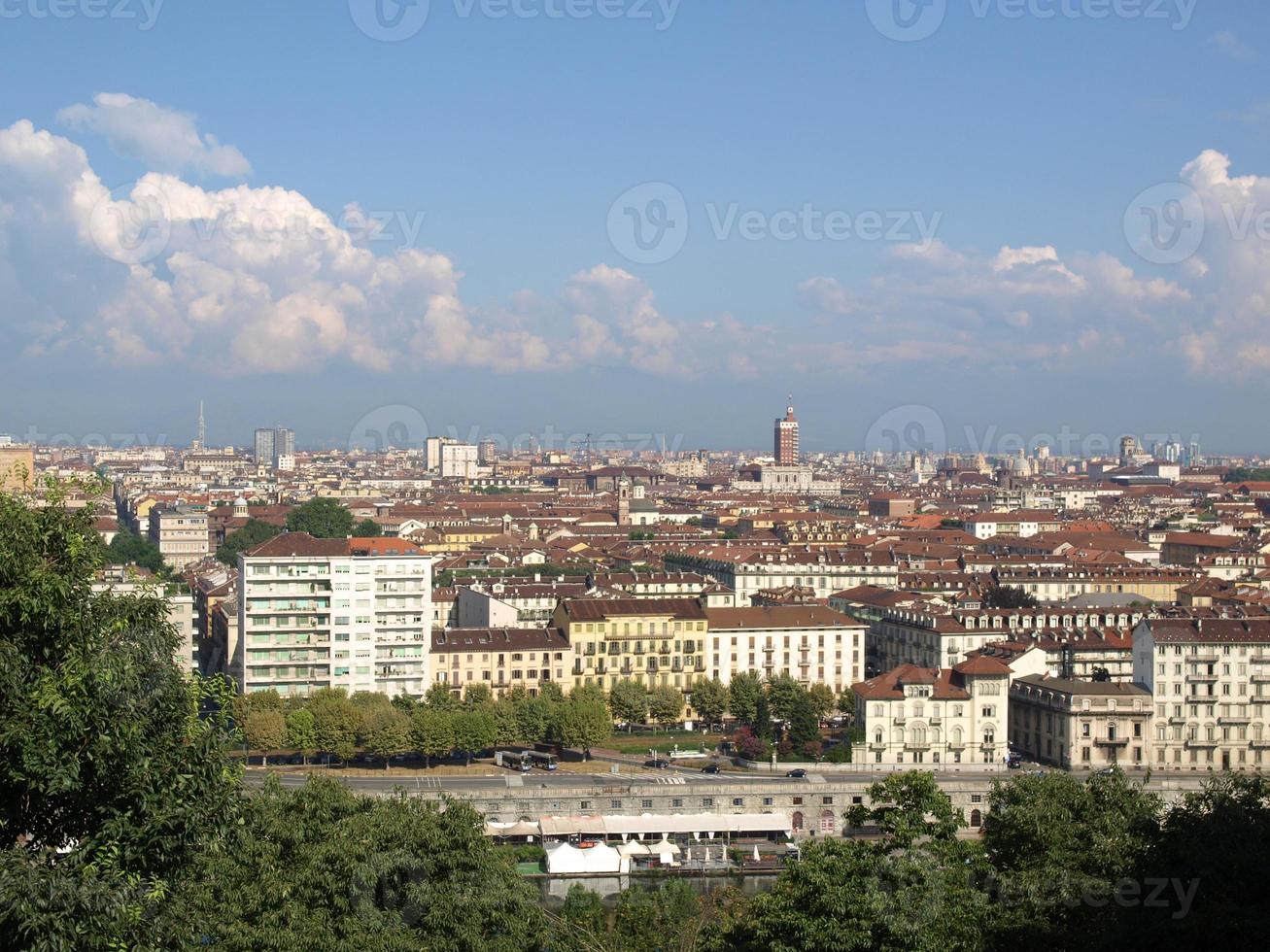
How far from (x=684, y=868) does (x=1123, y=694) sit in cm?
1099

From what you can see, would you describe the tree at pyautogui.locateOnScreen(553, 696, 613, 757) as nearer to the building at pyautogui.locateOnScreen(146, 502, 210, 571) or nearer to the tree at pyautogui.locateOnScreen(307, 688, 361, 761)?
the tree at pyautogui.locateOnScreen(307, 688, 361, 761)

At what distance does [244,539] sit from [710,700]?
37.9 meters

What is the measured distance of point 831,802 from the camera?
26312 mm

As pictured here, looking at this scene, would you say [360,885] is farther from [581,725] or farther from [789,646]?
[789,646]

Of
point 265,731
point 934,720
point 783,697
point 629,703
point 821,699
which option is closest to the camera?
point 265,731

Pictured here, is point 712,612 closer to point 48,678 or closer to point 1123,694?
point 1123,694

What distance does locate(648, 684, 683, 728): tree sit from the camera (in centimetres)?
3356

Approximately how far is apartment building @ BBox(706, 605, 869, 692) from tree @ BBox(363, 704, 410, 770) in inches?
384

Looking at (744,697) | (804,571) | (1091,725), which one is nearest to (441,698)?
(744,697)

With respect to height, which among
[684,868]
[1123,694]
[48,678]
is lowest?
[684,868]

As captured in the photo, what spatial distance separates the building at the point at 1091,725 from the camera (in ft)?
95.9

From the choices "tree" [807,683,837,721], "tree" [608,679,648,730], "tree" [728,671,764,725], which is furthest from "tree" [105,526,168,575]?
"tree" [807,683,837,721]

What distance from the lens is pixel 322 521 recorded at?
6706 cm

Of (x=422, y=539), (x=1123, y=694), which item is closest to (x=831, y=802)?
(x=1123, y=694)
